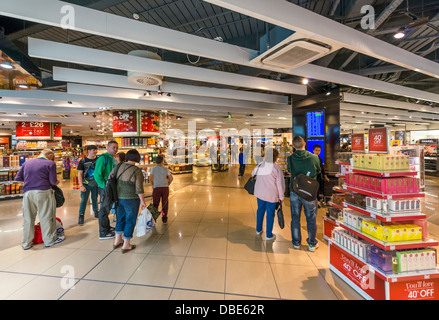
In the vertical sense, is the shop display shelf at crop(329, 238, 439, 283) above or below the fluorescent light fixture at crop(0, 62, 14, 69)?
below

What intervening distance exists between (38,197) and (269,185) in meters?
3.79

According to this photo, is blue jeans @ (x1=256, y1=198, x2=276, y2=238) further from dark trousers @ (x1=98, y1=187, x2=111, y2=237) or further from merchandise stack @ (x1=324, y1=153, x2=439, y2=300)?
dark trousers @ (x1=98, y1=187, x2=111, y2=237)

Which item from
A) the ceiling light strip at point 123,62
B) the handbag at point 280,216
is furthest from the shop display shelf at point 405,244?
the ceiling light strip at point 123,62

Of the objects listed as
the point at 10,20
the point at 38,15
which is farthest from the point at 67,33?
the point at 38,15

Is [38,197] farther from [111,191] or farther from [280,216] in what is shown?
[280,216]

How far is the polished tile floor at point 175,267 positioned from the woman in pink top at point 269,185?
0.59 m

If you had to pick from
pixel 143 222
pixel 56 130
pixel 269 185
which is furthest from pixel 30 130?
pixel 269 185

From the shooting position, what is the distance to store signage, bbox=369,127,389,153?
2.28m

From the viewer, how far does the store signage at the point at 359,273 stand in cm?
197

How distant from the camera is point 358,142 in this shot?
2.98 meters

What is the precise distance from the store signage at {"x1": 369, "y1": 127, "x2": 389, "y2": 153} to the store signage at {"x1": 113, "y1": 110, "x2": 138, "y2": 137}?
791 centimetres

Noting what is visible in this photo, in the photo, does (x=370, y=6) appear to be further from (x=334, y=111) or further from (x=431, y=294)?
(x=431, y=294)

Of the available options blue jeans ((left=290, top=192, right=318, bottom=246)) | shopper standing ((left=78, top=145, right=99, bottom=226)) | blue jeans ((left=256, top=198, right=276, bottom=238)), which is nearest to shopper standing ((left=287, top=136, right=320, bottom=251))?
blue jeans ((left=290, top=192, right=318, bottom=246))
